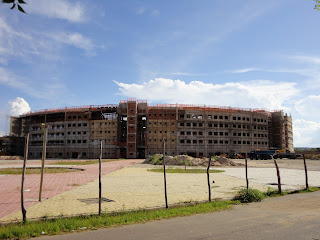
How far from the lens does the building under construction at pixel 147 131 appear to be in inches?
2596

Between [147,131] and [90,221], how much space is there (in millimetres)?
58988

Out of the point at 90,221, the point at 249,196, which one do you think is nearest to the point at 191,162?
the point at 249,196

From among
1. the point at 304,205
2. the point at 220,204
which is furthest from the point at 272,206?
the point at 220,204

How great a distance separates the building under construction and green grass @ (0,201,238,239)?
5611 cm

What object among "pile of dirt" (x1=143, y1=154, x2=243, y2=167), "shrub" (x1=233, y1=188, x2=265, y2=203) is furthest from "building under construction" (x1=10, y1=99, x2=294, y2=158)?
"shrub" (x1=233, y1=188, x2=265, y2=203)

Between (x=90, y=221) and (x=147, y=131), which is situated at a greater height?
(x=147, y=131)

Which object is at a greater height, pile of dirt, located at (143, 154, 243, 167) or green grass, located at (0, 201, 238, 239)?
green grass, located at (0, 201, 238, 239)

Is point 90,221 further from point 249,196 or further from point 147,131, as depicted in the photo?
point 147,131

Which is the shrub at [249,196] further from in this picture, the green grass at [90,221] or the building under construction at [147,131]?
the building under construction at [147,131]

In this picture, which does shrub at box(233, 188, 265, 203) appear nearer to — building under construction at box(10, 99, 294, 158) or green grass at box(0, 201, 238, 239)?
green grass at box(0, 201, 238, 239)

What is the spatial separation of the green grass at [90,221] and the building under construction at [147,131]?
2209 inches

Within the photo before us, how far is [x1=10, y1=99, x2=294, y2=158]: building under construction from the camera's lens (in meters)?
65.9

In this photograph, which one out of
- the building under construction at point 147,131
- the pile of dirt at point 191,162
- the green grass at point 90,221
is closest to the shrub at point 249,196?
the green grass at point 90,221

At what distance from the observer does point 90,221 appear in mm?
7152
